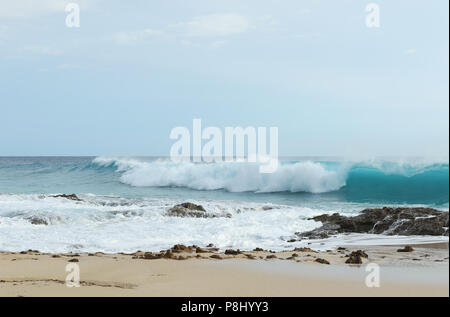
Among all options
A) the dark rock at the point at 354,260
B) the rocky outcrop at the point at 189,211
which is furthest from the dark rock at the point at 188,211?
the dark rock at the point at 354,260

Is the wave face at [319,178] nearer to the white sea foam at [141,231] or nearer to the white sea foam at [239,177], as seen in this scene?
the white sea foam at [239,177]

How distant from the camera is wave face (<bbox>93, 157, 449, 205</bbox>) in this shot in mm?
Answer: 21062

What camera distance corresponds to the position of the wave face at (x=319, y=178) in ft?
69.1

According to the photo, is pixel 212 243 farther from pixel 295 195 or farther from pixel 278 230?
pixel 295 195

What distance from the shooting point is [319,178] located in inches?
959

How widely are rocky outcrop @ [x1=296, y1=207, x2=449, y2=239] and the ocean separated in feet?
1.85

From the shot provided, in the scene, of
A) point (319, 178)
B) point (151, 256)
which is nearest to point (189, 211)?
point (151, 256)

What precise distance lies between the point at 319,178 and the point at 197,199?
25.2ft

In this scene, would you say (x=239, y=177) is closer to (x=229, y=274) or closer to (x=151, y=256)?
(x=151, y=256)

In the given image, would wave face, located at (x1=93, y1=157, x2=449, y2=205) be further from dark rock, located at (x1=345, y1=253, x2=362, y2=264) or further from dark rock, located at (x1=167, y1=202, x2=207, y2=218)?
dark rock, located at (x1=345, y1=253, x2=362, y2=264)

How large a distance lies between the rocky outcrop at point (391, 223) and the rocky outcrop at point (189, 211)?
4.04 m
